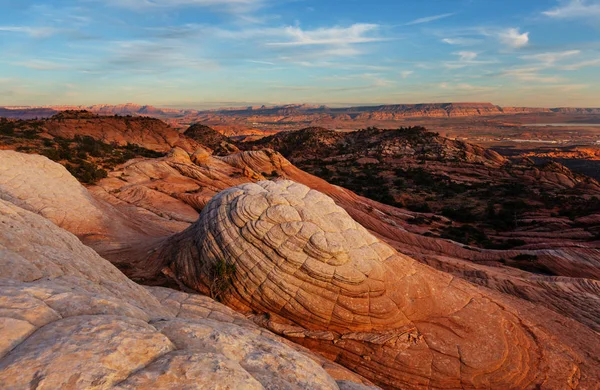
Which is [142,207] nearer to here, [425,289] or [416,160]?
[425,289]

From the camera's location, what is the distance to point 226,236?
11258mm

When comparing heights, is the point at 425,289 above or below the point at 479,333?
above

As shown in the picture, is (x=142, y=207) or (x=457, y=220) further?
(x=457, y=220)

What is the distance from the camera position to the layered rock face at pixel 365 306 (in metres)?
9.79

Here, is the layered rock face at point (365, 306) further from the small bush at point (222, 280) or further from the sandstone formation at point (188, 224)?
the sandstone formation at point (188, 224)

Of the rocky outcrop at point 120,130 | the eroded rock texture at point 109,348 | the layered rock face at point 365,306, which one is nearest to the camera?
the eroded rock texture at point 109,348

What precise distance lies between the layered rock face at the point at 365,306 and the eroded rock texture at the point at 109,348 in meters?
4.80

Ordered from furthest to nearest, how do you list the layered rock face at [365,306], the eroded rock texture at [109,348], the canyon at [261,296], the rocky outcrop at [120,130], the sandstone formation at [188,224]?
the rocky outcrop at [120,130] < the sandstone formation at [188,224] < the layered rock face at [365,306] < the canyon at [261,296] < the eroded rock texture at [109,348]

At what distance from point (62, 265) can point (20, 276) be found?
3.89 ft

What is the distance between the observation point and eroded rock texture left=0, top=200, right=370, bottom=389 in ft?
10.4

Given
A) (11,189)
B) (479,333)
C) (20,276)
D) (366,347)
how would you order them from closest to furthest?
(20,276) < (366,347) < (479,333) < (11,189)

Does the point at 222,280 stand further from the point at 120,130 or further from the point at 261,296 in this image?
the point at 120,130

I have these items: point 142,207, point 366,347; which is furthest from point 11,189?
point 366,347

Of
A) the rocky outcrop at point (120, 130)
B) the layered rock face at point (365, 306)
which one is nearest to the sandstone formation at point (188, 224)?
the layered rock face at point (365, 306)
